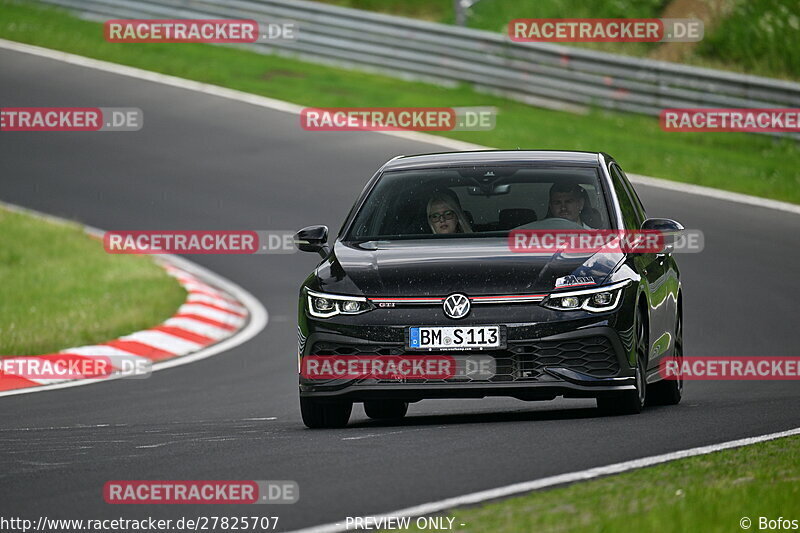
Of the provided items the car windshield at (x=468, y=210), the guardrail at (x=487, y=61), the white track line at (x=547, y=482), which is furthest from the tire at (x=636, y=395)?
the guardrail at (x=487, y=61)

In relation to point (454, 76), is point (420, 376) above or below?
below

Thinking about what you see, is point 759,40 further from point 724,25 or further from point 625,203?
→ point 625,203

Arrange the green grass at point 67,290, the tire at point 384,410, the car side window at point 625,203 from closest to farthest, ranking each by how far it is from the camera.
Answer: the car side window at point 625,203, the tire at point 384,410, the green grass at point 67,290

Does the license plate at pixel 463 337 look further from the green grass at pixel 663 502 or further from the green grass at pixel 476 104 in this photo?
the green grass at pixel 476 104

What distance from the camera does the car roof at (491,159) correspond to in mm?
10414

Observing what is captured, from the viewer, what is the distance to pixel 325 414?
31.4 feet

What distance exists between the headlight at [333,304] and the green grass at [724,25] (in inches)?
785

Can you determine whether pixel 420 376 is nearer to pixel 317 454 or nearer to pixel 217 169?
pixel 317 454

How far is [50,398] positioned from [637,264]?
4.77 m

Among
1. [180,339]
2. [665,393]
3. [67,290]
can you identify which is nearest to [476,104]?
[67,290]

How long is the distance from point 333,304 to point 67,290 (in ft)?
29.9

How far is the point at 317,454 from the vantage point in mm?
8102

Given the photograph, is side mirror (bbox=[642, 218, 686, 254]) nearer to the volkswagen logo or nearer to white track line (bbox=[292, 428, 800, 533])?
the volkswagen logo

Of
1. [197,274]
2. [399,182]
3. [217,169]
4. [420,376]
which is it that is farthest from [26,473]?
[217,169]
